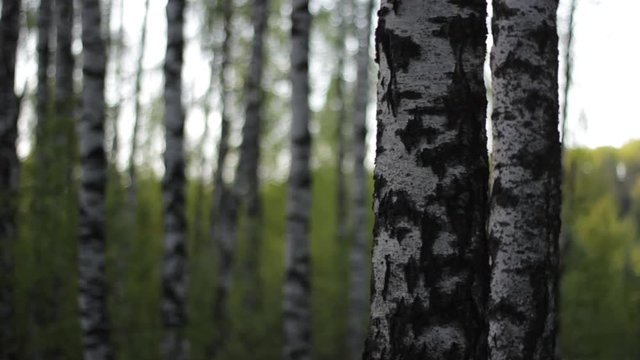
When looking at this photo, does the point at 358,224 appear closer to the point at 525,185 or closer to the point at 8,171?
the point at 8,171

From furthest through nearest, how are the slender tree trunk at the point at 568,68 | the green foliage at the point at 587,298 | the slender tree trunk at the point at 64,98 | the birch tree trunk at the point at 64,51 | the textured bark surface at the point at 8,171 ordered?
the green foliage at the point at 587,298 < the slender tree trunk at the point at 568,68 < the birch tree trunk at the point at 64,51 < the slender tree trunk at the point at 64,98 < the textured bark surface at the point at 8,171

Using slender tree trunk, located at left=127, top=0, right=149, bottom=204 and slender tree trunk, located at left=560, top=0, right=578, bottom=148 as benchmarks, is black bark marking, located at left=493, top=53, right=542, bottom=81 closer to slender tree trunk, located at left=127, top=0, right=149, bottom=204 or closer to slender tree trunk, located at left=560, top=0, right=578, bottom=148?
slender tree trunk, located at left=560, top=0, right=578, bottom=148

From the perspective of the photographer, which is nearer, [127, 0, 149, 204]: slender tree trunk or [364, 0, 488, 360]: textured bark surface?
[364, 0, 488, 360]: textured bark surface

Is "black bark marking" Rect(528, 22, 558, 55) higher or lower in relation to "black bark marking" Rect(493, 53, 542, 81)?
higher

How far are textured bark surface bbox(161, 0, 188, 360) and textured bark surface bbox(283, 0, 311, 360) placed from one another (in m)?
1.15

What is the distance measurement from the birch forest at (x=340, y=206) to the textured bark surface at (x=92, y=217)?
19 mm

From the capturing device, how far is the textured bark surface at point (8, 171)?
28.5 ft

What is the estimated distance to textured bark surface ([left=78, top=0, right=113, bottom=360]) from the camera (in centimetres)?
792

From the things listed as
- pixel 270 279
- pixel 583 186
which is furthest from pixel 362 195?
pixel 270 279

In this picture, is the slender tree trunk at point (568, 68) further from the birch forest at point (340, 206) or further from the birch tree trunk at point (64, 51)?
the birch tree trunk at point (64, 51)

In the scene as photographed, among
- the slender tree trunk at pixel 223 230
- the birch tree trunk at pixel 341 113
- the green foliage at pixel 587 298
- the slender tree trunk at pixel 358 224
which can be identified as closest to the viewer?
the green foliage at pixel 587 298

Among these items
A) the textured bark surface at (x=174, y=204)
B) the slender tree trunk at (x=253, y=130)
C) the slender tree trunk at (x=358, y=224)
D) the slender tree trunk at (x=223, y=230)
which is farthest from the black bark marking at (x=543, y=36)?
the slender tree trunk at (x=358, y=224)

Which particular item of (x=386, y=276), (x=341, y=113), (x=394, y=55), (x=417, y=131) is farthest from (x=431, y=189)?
(x=341, y=113)

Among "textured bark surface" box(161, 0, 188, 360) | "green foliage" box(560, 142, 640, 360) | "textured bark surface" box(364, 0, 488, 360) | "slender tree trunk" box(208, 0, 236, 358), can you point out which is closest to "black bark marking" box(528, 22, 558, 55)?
"textured bark surface" box(364, 0, 488, 360)
